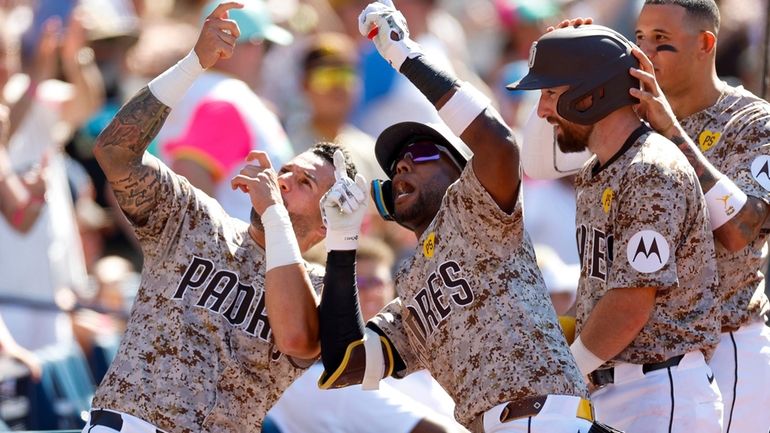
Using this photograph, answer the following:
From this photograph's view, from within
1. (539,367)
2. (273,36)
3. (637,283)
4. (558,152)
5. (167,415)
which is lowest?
(167,415)

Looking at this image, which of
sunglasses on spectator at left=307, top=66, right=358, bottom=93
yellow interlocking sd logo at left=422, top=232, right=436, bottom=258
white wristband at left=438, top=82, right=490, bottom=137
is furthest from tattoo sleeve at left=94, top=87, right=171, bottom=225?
sunglasses on spectator at left=307, top=66, right=358, bottom=93

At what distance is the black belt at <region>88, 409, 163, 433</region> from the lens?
494 cm

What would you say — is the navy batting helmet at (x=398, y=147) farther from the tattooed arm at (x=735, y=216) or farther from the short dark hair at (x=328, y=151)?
the tattooed arm at (x=735, y=216)

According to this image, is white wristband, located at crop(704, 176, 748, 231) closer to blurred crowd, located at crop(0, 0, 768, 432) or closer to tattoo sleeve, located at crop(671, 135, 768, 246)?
tattoo sleeve, located at crop(671, 135, 768, 246)

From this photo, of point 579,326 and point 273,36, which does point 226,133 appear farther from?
point 579,326

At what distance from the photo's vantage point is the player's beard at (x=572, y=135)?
484cm

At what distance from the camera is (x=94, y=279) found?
9.18 meters

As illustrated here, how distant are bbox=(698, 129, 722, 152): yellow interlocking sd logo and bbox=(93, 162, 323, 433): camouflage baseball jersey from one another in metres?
1.51

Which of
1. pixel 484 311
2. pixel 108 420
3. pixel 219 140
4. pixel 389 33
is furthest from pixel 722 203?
pixel 219 140

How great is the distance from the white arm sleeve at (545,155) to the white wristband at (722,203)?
34.8 inches

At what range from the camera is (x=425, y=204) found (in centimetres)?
489

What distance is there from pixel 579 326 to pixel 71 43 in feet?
17.2

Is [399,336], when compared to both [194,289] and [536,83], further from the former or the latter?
[536,83]

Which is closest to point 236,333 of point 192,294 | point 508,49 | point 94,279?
point 192,294
